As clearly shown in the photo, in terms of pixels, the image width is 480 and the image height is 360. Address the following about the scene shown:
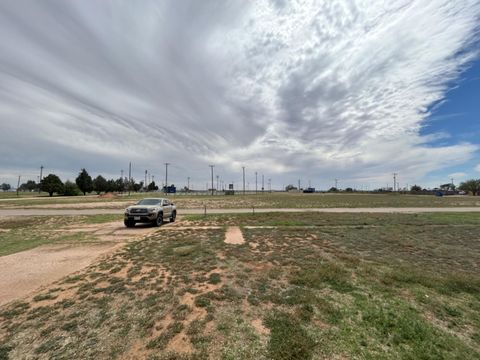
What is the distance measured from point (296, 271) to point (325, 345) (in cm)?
295

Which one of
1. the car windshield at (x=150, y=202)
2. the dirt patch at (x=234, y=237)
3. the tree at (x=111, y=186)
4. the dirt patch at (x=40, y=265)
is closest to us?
the dirt patch at (x=40, y=265)

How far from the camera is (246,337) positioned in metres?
3.43

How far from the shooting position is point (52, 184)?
58.2 metres

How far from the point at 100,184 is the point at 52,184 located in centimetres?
2120

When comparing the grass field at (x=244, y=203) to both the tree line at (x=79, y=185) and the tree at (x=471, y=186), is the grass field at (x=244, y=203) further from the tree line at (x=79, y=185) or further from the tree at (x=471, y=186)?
the tree at (x=471, y=186)

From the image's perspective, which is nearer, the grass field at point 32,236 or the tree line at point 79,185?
the grass field at point 32,236

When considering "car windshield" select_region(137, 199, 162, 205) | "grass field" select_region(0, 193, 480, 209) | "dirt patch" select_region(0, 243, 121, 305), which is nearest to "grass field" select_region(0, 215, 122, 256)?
"dirt patch" select_region(0, 243, 121, 305)

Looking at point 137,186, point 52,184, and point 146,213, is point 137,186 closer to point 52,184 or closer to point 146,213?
point 52,184

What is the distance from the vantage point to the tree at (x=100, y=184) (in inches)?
3059

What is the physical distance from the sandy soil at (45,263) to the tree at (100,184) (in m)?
79.7

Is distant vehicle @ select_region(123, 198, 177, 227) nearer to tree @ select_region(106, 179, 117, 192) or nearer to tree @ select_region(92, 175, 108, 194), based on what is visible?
tree @ select_region(92, 175, 108, 194)

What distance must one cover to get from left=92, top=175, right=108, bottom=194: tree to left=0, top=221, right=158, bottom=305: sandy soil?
261 feet

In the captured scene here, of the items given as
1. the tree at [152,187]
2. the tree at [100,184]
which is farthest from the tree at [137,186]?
the tree at [100,184]

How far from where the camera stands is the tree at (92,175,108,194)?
3059 inches
